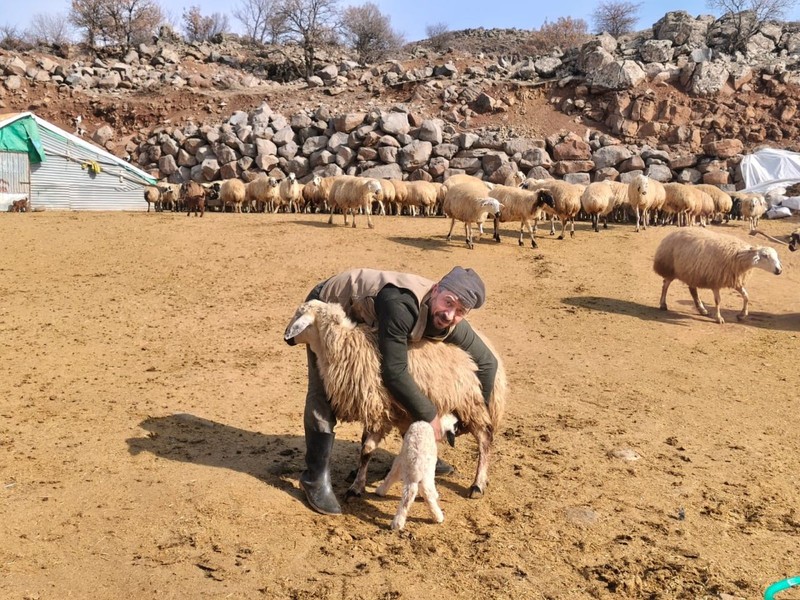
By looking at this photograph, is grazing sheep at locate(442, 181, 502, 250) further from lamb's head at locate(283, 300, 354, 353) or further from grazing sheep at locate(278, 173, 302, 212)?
lamb's head at locate(283, 300, 354, 353)

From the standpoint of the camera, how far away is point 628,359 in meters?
8.59

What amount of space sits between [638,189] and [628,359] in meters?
12.5

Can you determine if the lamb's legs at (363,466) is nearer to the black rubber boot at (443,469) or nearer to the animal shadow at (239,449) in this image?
the animal shadow at (239,449)

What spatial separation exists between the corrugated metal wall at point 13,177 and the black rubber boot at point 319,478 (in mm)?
24806

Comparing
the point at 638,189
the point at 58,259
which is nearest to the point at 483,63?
the point at 638,189

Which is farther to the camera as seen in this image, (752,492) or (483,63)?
(483,63)

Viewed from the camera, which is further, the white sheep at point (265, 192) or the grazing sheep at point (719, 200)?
the white sheep at point (265, 192)

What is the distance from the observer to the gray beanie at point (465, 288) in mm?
4001

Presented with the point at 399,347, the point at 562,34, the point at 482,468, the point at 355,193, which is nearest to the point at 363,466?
the point at 482,468

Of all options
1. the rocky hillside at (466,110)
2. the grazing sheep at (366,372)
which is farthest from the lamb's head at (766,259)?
the rocky hillside at (466,110)

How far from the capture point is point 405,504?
4.06 metres

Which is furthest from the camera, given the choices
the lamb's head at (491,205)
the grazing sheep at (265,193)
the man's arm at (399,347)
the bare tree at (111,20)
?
the bare tree at (111,20)

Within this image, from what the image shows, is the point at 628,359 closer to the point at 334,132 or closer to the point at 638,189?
the point at 638,189

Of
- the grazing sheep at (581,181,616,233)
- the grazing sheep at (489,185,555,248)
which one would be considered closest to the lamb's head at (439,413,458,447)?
the grazing sheep at (489,185,555,248)
